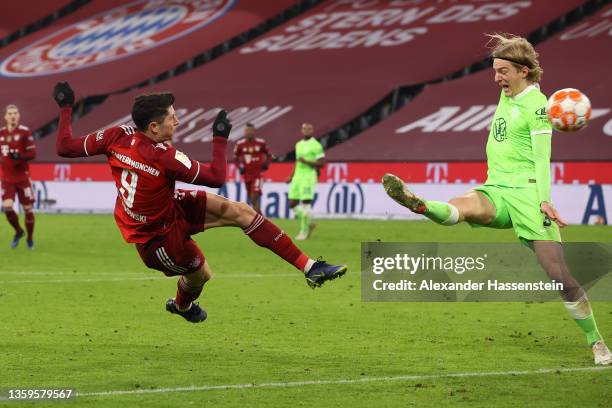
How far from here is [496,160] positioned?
7.88m

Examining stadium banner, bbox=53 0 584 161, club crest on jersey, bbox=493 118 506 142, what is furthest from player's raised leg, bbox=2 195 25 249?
stadium banner, bbox=53 0 584 161

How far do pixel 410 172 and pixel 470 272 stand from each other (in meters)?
10.1

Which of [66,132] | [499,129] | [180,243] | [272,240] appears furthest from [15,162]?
[499,129]

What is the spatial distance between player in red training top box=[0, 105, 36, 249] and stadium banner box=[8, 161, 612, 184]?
8.13m

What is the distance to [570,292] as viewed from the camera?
772cm

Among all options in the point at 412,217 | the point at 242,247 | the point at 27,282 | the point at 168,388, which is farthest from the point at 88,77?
the point at 168,388

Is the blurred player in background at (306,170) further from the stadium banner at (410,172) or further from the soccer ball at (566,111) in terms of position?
the soccer ball at (566,111)

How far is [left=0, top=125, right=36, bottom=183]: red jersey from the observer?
1789 cm

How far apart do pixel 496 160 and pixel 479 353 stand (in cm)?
140

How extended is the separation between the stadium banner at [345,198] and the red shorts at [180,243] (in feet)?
53.1

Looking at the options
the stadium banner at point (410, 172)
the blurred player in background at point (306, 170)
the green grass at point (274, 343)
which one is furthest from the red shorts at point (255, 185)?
the green grass at point (274, 343)

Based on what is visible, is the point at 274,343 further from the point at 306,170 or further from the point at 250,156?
the point at 250,156

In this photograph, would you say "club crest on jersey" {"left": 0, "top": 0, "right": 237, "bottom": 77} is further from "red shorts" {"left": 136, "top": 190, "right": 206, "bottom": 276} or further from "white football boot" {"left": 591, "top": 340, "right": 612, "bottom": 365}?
"white football boot" {"left": 591, "top": 340, "right": 612, "bottom": 365}

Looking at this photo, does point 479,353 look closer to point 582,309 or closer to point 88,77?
point 582,309
